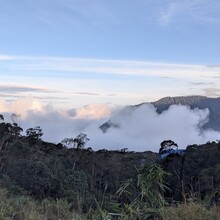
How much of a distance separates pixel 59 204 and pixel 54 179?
773 inches

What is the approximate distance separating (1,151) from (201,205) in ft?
91.8

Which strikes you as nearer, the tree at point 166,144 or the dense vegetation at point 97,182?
the dense vegetation at point 97,182

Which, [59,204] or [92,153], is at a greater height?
[59,204]

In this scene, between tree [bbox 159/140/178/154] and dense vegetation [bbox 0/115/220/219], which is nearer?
dense vegetation [bbox 0/115/220/219]

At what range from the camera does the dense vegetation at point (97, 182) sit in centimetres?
439

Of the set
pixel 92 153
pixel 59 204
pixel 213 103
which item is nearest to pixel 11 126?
pixel 92 153

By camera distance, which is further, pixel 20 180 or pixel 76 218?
pixel 20 180

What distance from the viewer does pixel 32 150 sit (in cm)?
3250

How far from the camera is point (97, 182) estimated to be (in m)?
31.2

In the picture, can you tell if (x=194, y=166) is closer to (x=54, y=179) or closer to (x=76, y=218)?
(x=54, y=179)

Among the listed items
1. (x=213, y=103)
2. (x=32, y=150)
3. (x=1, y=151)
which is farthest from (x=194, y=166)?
(x=213, y=103)

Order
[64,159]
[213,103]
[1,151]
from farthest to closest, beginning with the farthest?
[213,103] < [64,159] < [1,151]

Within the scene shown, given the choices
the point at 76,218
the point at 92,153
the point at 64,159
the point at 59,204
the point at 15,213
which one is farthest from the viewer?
the point at 92,153

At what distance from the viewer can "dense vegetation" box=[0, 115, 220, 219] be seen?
439 cm
